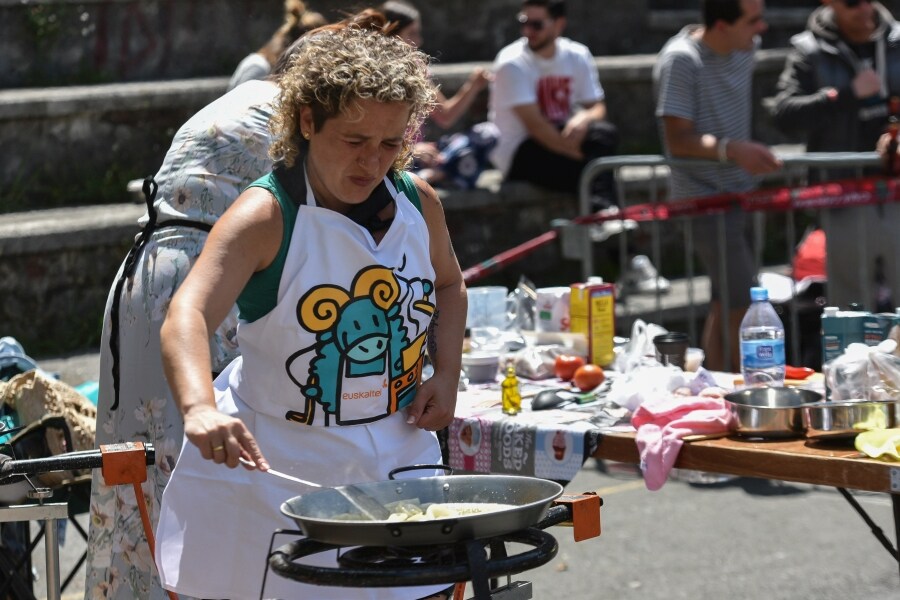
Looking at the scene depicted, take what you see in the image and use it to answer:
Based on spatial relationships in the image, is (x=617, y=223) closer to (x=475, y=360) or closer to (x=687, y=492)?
(x=687, y=492)

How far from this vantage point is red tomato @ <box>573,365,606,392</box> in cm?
403

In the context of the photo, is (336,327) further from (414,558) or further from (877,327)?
(877,327)

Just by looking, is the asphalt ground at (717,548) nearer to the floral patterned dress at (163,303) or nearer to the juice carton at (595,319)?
the juice carton at (595,319)

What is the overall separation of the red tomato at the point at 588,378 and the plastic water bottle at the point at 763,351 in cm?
42

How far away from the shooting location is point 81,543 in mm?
5504

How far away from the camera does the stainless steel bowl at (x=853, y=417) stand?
3.22 m

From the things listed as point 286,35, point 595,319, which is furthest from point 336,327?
point 286,35

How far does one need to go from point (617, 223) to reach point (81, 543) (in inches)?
150

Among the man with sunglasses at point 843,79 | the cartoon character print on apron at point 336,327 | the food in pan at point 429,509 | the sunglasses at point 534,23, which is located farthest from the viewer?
the sunglasses at point 534,23

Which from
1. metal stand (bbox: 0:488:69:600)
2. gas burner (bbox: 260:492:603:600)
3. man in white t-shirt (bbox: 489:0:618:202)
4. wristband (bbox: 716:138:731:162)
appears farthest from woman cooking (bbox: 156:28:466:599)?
man in white t-shirt (bbox: 489:0:618:202)

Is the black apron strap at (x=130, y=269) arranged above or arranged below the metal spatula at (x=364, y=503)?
above

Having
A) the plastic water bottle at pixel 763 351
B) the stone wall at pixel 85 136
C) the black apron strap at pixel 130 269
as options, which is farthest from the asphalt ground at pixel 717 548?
the stone wall at pixel 85 136

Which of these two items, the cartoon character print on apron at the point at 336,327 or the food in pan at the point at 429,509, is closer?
the food in pan at the point at 429,509

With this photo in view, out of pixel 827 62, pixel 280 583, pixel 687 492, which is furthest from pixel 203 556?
pixel 827 62
